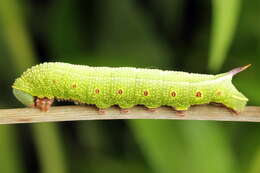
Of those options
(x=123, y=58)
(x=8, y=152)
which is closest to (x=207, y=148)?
(x=123, y=58)

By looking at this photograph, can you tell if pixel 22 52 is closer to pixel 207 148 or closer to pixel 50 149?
pixel 50 149

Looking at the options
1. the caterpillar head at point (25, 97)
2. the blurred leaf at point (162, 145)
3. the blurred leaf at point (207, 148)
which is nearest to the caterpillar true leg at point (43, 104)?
the caterpillar head at point (25, 97)

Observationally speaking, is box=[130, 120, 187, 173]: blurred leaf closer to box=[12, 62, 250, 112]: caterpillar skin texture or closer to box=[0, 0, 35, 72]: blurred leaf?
box=[12, 62, 250, 112]: caterpillar skin texture

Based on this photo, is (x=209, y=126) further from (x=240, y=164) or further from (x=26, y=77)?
(x=26, y=77)

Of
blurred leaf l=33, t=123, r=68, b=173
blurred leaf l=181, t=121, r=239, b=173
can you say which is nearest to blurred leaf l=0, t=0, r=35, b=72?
blurred leaf l=33, t=123, r=68, b=173

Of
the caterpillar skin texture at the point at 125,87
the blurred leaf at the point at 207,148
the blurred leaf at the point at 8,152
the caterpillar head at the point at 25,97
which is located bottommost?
→ the blurred leaf at the point at 8,152

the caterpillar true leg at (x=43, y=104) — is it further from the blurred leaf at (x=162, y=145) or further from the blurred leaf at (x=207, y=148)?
the blurred leaf at (x=207, y=148)
